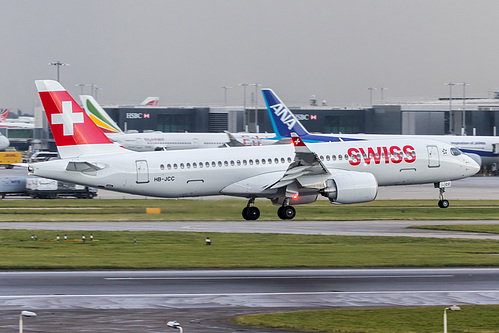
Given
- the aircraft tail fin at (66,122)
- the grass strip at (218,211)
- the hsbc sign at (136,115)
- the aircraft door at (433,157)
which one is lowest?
the grass strip at (218,211)

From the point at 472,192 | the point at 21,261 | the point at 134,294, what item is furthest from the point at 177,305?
the point at 472,192

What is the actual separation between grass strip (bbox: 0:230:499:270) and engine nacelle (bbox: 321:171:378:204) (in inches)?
209

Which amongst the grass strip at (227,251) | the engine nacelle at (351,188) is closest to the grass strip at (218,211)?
the engine nacelle at (351,188)

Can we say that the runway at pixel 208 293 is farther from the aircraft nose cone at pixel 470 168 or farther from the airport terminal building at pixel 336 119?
the airport terminal building at pixel 336 119

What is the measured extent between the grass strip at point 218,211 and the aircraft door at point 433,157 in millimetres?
3252

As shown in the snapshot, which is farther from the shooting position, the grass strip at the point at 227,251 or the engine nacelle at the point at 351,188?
the engine nacelle at the point at 351,188

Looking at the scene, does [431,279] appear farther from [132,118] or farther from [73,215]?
[132,118]

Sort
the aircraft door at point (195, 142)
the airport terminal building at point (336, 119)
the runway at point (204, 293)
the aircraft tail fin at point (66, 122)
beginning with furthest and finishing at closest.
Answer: the airport terminal building at point (336, 119) < the aircraft door at point (195, 142) < the aircraft tail fin at point (66, 122) < the runway at point (204, 293)

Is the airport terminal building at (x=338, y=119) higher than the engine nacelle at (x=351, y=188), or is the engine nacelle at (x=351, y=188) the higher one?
the airport terminal building at (x=338, y=119)

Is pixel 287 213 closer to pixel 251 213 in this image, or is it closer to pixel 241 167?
pixel 251 213

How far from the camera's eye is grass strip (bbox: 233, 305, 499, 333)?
1811 cm

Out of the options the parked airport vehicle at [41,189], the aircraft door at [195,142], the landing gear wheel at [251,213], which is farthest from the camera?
the aircraft door at [195,142]

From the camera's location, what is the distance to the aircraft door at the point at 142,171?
1651 inches

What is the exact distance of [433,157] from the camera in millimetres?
46500
